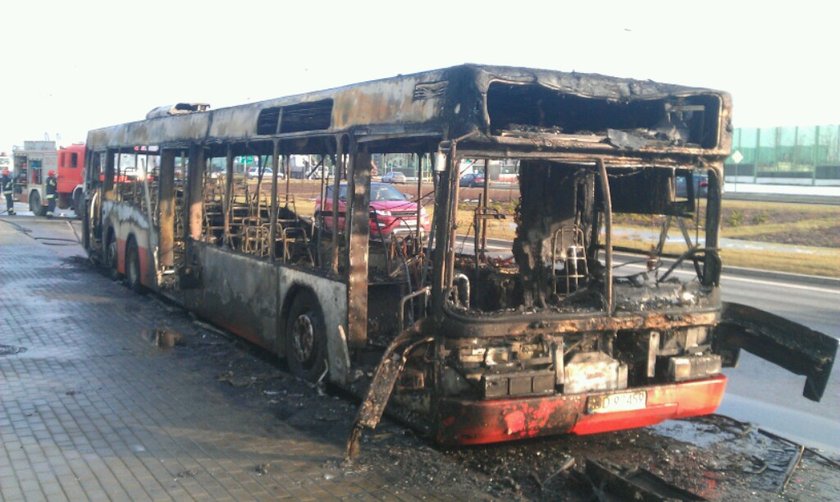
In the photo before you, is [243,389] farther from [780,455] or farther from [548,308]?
[780,455]

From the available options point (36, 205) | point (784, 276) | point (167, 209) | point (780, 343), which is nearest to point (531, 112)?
point (780, 343)

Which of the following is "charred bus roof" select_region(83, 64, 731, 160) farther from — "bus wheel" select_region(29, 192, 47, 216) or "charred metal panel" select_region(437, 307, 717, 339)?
"bus wheel" select_region(29, 192, 47, 216)

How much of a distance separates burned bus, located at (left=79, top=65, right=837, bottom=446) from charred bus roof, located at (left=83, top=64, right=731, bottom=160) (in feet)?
0.05

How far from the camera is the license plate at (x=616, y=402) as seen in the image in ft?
21.1

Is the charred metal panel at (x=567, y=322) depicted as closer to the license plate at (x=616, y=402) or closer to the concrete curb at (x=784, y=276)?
the license plate at (x=616, y=402)

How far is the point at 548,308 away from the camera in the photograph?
6559 millimetres

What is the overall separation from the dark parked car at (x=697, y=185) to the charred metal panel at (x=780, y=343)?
103 centimetres

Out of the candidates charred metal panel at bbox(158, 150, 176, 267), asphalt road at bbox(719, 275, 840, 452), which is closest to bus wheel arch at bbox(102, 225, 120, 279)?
charred metal panel at bbox(158, 150, 176, 267)

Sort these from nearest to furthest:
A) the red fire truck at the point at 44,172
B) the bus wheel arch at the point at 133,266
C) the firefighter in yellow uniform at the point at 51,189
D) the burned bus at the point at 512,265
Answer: the burned bus at the point at 512,265 → the bus wheel arch at the point at 133,266 → the red fire truck at the point at 44,172 → the firefighter in yellow uniform at the point at 51,189

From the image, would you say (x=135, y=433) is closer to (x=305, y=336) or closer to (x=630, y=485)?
(x=305, y=336)

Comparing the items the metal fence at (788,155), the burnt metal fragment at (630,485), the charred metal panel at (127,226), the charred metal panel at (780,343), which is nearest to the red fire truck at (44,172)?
the charred metal panel at (127,226)

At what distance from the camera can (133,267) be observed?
14.7 m

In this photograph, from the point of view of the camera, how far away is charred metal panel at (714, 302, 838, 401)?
6906 millimetres

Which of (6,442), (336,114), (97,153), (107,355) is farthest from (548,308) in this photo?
(97,153)
